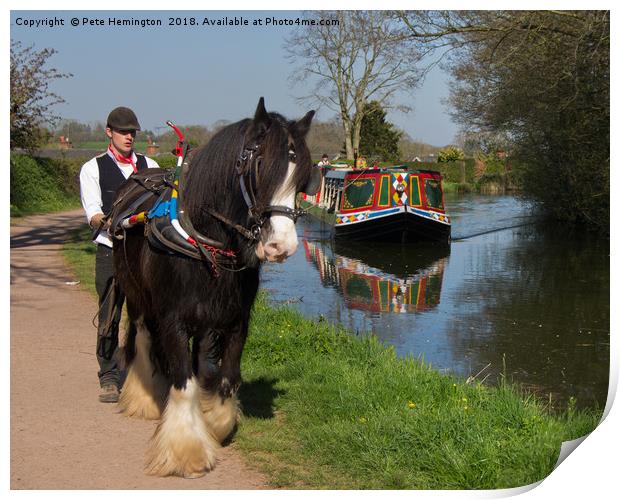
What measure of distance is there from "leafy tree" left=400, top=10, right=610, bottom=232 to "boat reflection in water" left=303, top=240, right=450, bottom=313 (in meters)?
3.25

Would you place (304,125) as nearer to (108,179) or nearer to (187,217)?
(187,217)

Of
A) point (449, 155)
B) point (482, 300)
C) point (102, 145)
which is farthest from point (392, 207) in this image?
point (449, 155)

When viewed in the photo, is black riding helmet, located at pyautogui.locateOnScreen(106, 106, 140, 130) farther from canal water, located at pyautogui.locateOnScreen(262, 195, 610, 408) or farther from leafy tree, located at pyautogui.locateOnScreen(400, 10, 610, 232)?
leafy tree, located at pyautogui.locateOnScreen(400, 10, 610, 232)

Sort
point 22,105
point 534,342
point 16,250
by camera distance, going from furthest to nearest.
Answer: point 22,105, point 16,250, point 534,342

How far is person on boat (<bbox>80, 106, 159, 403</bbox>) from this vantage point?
234 inches

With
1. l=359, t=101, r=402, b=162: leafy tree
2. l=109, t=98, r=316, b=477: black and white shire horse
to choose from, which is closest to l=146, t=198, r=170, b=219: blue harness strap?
l=109, t=98, r=316, b=477: black and white shire horse

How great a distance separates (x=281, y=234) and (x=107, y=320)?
250cm

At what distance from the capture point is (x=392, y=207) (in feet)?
71.3

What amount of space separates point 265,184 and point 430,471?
1.83 metres

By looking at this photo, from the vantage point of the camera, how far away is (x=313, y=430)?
5.28 metres

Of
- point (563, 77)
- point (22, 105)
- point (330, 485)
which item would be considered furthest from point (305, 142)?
point (22, 105)

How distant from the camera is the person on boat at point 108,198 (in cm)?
595

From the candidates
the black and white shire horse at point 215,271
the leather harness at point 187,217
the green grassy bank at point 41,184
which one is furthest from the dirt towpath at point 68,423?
the green grassy bank at point 41,184
